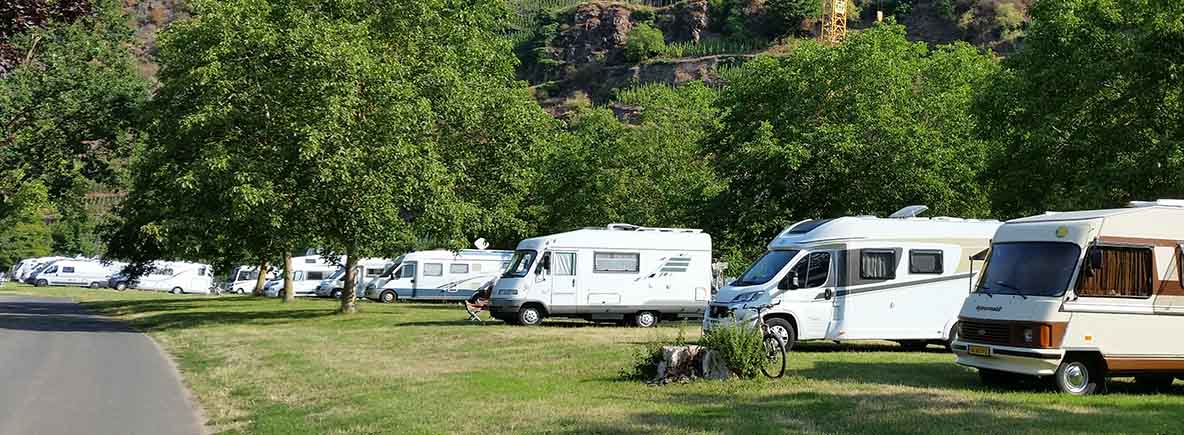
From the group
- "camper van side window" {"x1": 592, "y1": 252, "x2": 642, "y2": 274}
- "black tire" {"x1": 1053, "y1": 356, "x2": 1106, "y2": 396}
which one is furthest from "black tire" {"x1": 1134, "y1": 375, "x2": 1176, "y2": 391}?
"camper van side window" {"x1": 592, "y1": 252, "x2": 642, "y2": 274}

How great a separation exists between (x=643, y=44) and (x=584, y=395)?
140m

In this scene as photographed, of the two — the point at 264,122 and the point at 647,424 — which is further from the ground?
the point at 264,122

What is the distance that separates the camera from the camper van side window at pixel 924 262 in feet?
69.9

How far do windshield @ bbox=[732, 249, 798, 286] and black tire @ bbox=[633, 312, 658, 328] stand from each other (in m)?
8.04

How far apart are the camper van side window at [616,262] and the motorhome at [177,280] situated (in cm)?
4902

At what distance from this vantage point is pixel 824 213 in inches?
1374

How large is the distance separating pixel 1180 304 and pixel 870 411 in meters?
5.15

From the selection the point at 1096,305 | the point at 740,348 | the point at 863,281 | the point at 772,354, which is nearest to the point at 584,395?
the point at 740,348

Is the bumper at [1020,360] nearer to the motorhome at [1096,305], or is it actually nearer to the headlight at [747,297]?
the motorhome at [1096,305]

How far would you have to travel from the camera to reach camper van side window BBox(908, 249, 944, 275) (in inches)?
838

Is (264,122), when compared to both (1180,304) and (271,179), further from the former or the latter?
(1180,304)

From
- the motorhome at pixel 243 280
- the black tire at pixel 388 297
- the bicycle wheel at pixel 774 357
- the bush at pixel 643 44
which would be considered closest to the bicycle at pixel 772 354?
the bicycle wheel at pixel 774 357

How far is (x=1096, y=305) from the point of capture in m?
14.2

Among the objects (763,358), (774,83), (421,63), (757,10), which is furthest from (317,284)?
(757,10)
